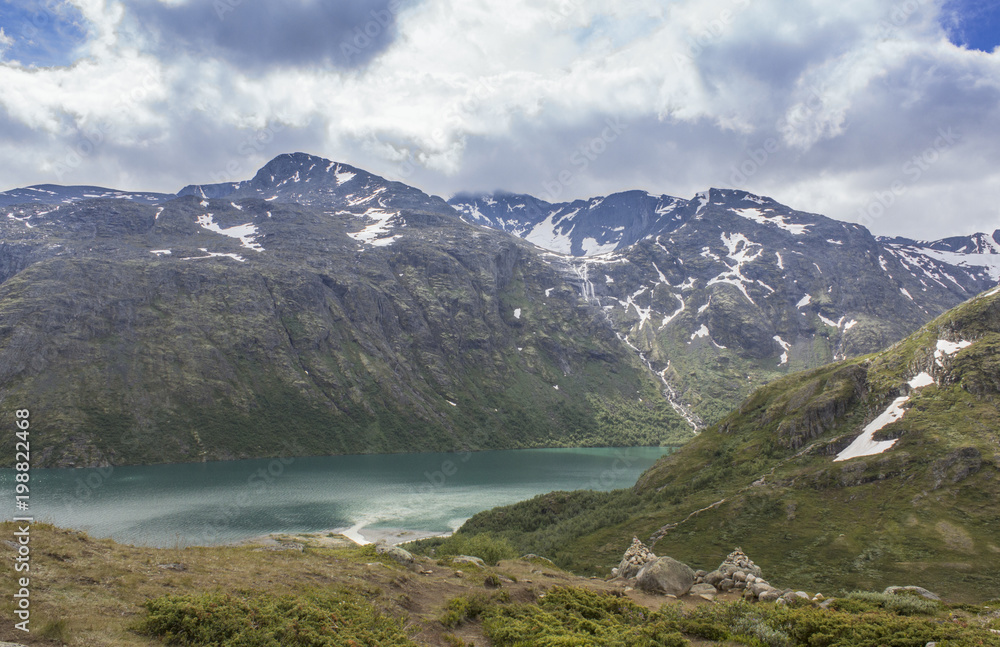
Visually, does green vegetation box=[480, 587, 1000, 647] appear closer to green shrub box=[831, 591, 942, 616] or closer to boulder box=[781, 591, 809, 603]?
green shrub box=[831, 591, 942, 616]


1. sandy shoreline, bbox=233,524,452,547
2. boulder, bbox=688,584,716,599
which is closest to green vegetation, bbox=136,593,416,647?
boulder, bbox=688,584,716,599

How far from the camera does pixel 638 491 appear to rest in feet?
323

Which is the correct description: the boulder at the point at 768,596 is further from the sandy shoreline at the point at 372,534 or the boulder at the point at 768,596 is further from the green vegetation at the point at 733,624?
the sandy shoreline at the point at 372,534

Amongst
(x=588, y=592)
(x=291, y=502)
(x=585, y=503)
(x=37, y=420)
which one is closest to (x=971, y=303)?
(x=585, y=503)

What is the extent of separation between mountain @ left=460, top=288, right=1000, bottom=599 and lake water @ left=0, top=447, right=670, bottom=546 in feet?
110

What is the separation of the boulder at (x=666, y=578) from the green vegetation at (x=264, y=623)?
21906 millimetres

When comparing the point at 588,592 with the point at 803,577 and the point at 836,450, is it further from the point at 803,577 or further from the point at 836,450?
the point at 836,450

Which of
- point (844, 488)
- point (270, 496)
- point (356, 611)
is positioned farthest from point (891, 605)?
point (270, 496)

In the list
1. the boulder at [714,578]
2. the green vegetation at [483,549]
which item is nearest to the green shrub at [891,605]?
the boulder at [714,578]

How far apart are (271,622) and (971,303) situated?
402ft

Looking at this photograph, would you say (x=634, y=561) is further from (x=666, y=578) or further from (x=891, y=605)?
(x=891, y=605)

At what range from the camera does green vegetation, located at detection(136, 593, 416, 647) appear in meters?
19.5

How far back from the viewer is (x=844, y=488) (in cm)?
7075

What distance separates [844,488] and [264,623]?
249 feet
